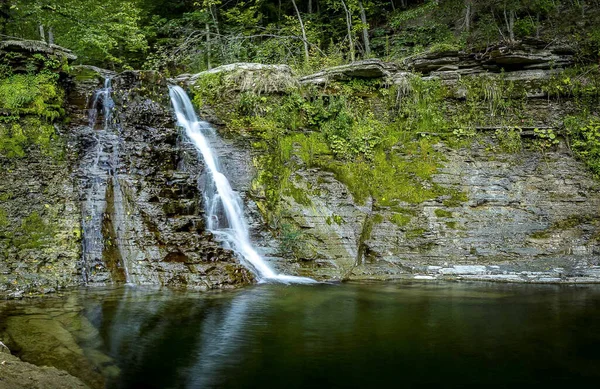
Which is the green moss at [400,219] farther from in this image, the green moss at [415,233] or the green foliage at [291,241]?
the green foliage at [291,241]

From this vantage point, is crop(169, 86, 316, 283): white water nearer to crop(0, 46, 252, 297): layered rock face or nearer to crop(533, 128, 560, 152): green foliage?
crop(0, 46, 252, 297): layered rock face

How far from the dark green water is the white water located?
0.97m

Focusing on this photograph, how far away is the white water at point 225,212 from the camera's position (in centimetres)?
862

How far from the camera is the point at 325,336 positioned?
5.57 metres

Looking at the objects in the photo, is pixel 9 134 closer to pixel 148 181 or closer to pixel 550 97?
pixel 148 181

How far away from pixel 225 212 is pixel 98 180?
267 cm

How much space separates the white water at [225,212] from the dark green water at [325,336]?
3.18 ft

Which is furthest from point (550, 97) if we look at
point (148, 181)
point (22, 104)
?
point (22, 104)

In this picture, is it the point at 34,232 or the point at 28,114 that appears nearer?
the point at 34,232

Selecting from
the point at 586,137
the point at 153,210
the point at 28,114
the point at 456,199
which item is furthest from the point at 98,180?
the point at 586,137

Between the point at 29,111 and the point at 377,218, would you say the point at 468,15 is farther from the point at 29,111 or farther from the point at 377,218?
the point at 29,111

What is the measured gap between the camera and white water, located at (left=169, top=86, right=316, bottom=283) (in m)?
8.62

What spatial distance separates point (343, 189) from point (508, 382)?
592 cm

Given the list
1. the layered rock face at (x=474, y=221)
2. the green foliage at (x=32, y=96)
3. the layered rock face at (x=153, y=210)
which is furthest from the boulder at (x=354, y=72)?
the green foliage at (x=32, y=96)
